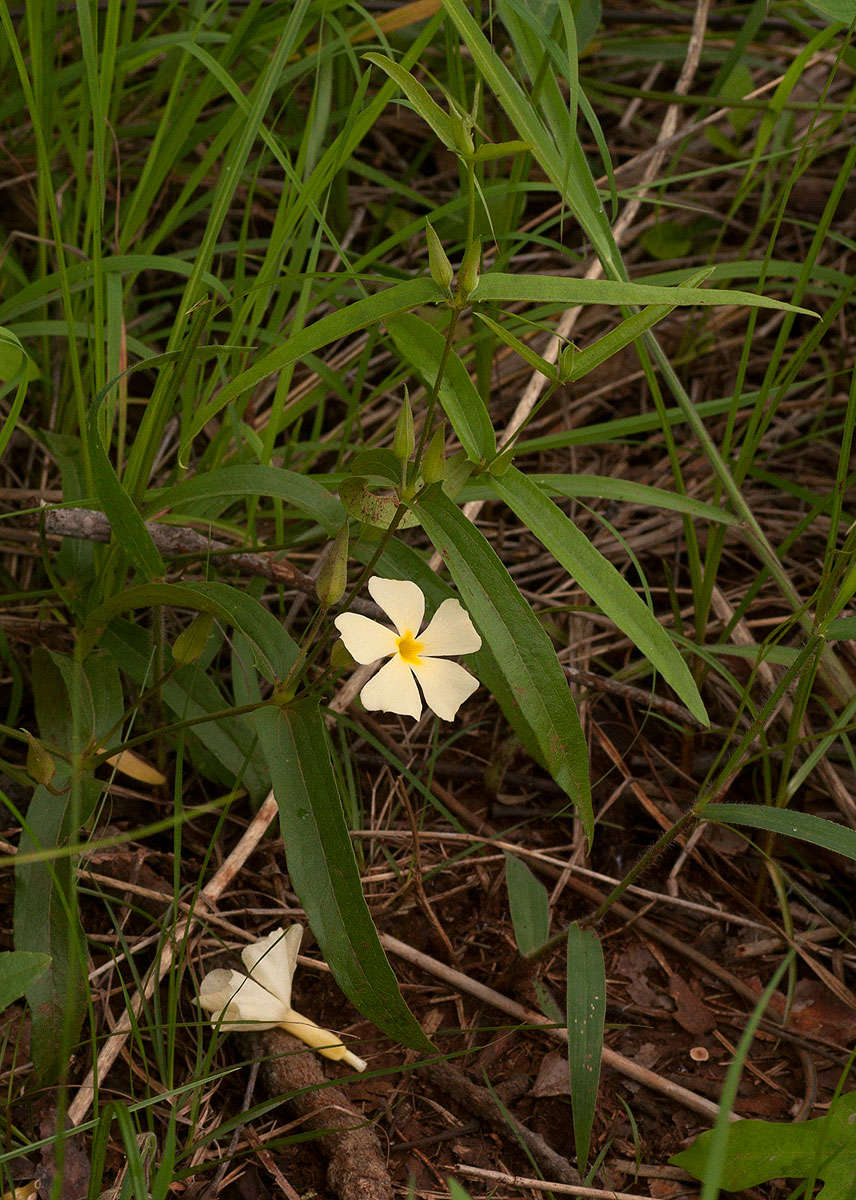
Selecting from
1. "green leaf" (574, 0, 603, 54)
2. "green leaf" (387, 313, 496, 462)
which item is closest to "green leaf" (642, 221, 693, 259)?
"green leaf" (574, 0, 603, 54)

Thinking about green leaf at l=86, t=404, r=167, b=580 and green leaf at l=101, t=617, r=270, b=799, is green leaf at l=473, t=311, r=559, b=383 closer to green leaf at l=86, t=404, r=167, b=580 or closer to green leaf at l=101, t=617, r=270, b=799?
green leaf at l=86, t=404, r=167, b=580

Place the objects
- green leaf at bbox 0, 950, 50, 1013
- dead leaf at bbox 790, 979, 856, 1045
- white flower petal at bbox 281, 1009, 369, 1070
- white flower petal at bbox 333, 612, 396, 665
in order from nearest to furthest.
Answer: green leaf at bbox 0, 950, 50, 1013 → white flower petal at bbox 333, 612, 396, 665 → white flower petal at bbox 281, 1009, 369, 1070 → dead leaf at bbox 790, 979, 856, 1045

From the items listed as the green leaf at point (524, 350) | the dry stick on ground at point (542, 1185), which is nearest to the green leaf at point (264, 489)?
the green leaf at point (524, 350)

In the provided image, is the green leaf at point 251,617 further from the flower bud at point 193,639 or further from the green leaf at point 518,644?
the green leaf at point 518,644

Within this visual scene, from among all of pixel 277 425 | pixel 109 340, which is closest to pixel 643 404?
pixel 277 425

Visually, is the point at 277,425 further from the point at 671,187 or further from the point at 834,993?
the point at 671,187

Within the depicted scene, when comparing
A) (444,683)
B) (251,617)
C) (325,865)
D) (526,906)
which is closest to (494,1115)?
(526,906)
